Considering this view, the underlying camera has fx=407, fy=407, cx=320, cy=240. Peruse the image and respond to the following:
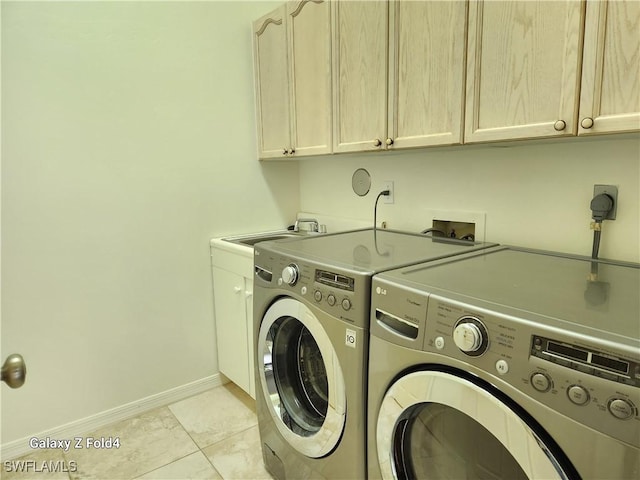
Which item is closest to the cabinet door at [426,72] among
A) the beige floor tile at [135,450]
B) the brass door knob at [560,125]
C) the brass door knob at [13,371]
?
the brass door knob at [560,125]

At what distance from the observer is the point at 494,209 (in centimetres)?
161

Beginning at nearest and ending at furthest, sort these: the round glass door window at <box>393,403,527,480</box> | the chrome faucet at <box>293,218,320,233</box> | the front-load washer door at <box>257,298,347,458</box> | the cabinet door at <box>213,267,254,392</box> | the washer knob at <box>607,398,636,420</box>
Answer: the washer knob at <box>607,398,636,420</box>
the round glass door window at <box>393,403,527,480</box>
the front-load washer door at <box>257,298,347,458</box>
the cabinet door at <box>213,267,254,392</box>
the chrome faucet at <box>293,218,320,233</box>

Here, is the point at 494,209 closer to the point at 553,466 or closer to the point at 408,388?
the point at 408,388

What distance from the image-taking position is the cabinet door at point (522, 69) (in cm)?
109

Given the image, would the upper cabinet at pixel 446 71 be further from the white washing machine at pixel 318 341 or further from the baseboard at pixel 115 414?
the baseboard at pixel 115 414

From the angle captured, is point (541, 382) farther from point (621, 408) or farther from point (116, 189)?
point (116, 189)

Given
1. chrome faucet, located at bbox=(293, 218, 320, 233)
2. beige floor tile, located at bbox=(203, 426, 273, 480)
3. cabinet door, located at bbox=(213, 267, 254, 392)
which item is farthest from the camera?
chrome faucet, located at bbox=(293, 218, 320, 233)

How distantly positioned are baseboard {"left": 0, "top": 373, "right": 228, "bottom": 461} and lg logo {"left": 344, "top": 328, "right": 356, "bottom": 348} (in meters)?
1.47

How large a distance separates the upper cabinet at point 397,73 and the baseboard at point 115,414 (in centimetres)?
154

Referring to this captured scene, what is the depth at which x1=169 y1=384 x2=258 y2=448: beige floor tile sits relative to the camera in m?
1.97

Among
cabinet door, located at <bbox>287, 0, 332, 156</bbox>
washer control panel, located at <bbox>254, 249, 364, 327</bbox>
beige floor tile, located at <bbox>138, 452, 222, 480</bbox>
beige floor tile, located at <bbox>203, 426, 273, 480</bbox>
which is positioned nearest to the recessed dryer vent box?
cabinet door, located at <bbox>287, 0, 332, 156</bbox>

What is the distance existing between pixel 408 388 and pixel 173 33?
6.50 ft

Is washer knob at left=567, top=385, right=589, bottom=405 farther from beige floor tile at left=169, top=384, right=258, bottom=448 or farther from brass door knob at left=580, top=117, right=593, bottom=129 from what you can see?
beige floor tile at left=169, top=384, right=258, bottom=448

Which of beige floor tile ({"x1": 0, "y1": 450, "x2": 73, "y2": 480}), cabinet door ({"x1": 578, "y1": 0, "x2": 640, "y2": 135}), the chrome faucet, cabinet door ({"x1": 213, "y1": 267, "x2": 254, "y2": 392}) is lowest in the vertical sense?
beige floor tile ({"x1": 0, "y1": 450, "x2": 73, "y2": 480})
